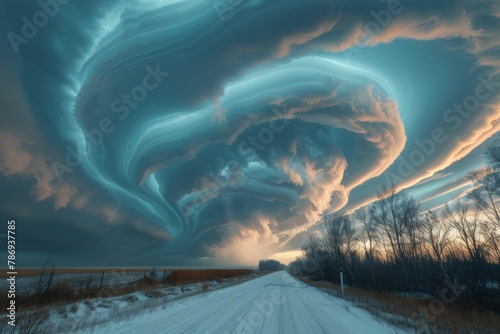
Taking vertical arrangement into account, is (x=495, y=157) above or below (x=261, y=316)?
above

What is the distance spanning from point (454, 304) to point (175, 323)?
1646cm

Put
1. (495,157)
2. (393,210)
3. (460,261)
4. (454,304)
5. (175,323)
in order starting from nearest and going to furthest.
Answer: (175,323), (454,304), (495,157), (460,261), (393,210)

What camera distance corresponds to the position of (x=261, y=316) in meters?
9.44

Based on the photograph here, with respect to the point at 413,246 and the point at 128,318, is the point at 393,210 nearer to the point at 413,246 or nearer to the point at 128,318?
the point at 413,246

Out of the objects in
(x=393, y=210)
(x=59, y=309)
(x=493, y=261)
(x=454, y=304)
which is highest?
(x=393, y=210)

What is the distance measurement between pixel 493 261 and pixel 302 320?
74.9 feet

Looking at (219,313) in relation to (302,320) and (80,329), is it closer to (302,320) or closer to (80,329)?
(302,320)

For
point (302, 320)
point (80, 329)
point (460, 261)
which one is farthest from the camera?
point (460, 261)

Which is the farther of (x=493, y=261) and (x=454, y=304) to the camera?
(x=493, y=261)

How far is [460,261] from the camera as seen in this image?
2777 cm

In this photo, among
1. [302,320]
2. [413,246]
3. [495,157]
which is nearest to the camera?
[302,320]

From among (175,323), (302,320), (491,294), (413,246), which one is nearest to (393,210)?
(413,246)

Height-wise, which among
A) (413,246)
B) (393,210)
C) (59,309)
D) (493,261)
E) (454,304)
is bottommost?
(454,304)

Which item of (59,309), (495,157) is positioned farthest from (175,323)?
(495,157)
